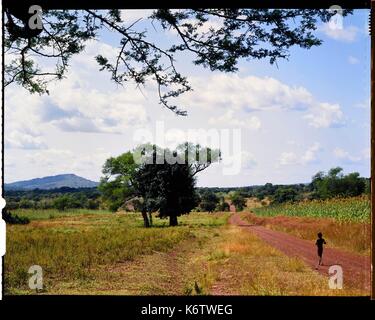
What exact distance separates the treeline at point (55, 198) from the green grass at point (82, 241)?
9cm

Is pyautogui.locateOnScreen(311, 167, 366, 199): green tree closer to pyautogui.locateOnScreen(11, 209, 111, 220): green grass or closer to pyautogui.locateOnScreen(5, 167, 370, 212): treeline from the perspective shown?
pyautogui.locateOnScreen(5, 167, 370, 212): treeline

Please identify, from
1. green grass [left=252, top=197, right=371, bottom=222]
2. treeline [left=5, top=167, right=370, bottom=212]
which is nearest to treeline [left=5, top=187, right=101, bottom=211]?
treeline [left=5, top=167, right=370, bottom=212]

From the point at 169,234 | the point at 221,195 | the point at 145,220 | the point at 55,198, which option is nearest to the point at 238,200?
the point at 221,195

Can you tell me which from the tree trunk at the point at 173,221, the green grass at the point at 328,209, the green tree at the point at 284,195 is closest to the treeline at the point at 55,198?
the tree trunk at the point at 173,221

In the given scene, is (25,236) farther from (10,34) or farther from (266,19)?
(266,19)

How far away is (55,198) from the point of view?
6457 mm

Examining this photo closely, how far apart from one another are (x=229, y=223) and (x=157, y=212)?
86 cm

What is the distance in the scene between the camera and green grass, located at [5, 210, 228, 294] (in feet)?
19.6

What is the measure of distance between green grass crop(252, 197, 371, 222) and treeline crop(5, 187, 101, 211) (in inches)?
73.8

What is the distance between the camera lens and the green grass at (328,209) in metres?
5.98

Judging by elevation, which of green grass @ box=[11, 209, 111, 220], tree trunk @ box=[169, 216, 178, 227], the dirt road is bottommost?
the dirt road
